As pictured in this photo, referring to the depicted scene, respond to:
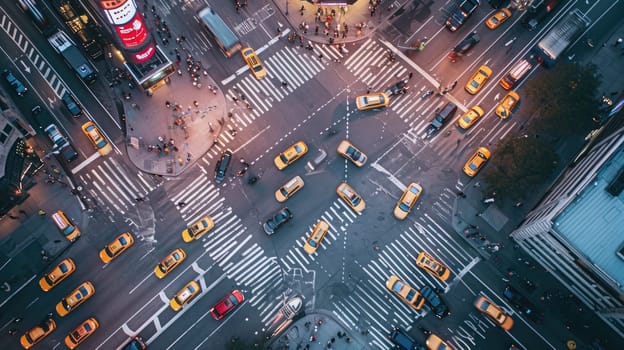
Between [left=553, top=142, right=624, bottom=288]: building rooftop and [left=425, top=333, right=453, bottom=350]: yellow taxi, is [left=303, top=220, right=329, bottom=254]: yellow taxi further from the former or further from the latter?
[left=553, top=142, right=624, bottom=288]: building rooftop

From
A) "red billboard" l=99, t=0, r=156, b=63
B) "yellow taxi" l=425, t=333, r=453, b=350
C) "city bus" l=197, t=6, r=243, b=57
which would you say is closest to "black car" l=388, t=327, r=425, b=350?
"yellow taxi" l=425, t=333, r=453, b=350

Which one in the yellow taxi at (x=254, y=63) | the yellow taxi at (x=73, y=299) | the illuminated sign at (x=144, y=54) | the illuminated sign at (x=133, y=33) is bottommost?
the yellow taxi at (x=73, y=299)

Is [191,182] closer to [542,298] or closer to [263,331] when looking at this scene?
[263,331]

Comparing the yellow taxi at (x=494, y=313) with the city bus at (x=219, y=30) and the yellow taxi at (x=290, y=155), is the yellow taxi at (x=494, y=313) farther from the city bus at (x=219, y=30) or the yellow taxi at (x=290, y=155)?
the city bus at (x=219, y=30)

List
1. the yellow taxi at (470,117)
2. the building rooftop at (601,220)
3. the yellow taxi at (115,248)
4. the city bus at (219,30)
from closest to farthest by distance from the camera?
the building rooftop at (601,220)
the yellow taxi at (115,248)
the yellow taxi at (470,117)
the city bus at (219,30)

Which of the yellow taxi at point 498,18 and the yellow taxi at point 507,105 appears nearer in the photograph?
the yellow taxi at point 507,105

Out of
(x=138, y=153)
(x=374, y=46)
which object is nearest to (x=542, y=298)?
(x=374, y=46)

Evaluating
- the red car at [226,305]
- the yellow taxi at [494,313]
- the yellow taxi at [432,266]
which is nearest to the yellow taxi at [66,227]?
the red car at [226,305]
